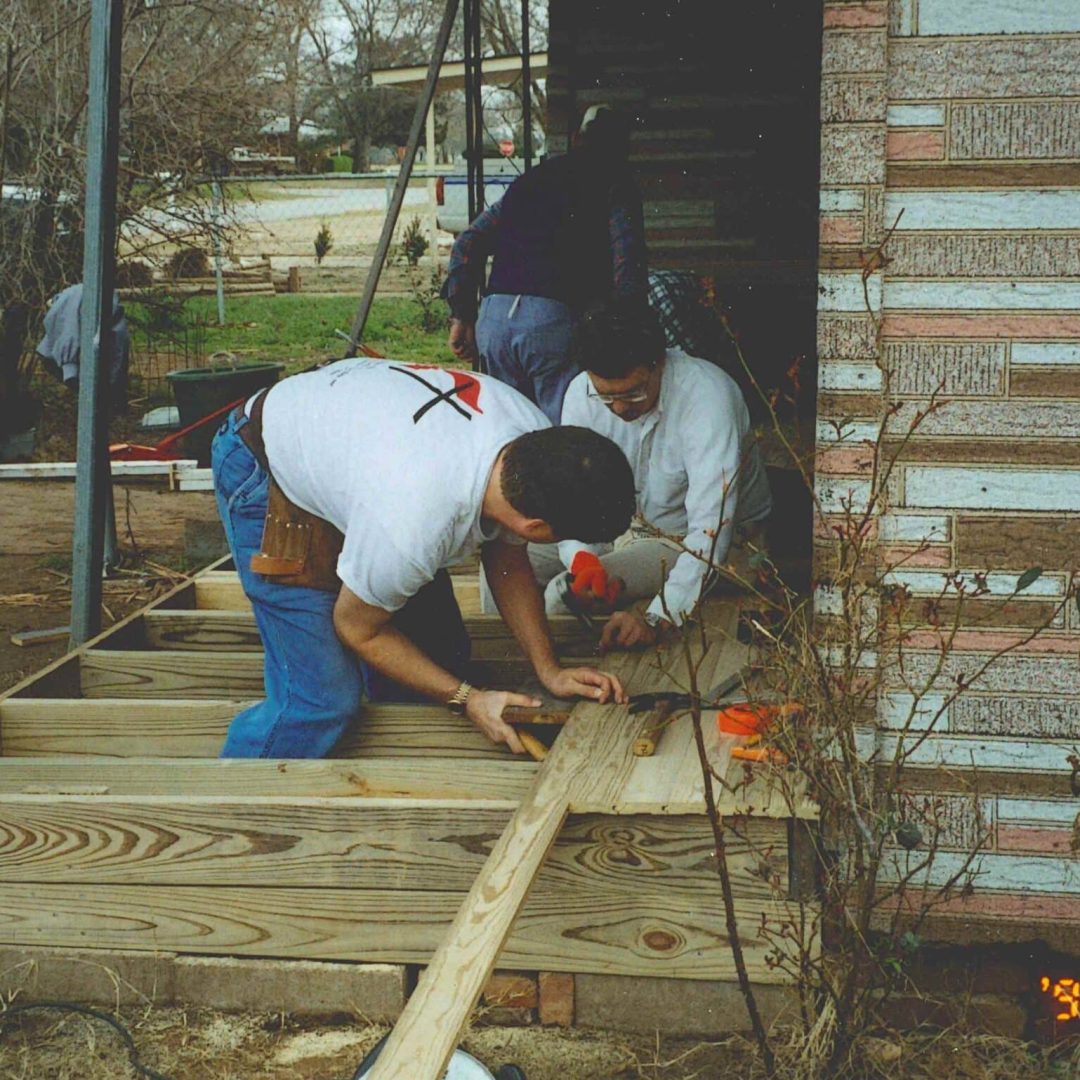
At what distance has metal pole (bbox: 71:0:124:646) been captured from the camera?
468cm

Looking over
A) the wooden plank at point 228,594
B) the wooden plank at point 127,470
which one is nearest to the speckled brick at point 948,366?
the wooden plank at point 228,594

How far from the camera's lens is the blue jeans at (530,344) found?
5.51 meters

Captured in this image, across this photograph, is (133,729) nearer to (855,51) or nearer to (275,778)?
(275,778)

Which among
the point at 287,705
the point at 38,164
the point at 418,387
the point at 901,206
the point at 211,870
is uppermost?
the point at 38,164

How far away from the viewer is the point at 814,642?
278 cm

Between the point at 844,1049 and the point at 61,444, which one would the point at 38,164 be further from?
the point at 844,1049

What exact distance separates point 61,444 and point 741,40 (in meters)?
6.96

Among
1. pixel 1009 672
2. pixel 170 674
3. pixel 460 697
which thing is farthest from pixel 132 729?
pixel 1009 672

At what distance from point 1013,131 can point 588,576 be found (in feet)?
5.94

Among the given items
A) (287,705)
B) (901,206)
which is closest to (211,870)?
(287,705)

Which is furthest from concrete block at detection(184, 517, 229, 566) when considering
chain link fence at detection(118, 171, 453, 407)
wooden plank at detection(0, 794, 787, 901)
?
wooden plank at detection(0, 794, 787, 901)

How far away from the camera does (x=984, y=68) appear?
2.98 meters

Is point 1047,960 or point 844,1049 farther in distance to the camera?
point 1047,960

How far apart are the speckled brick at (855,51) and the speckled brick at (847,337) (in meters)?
0.51
